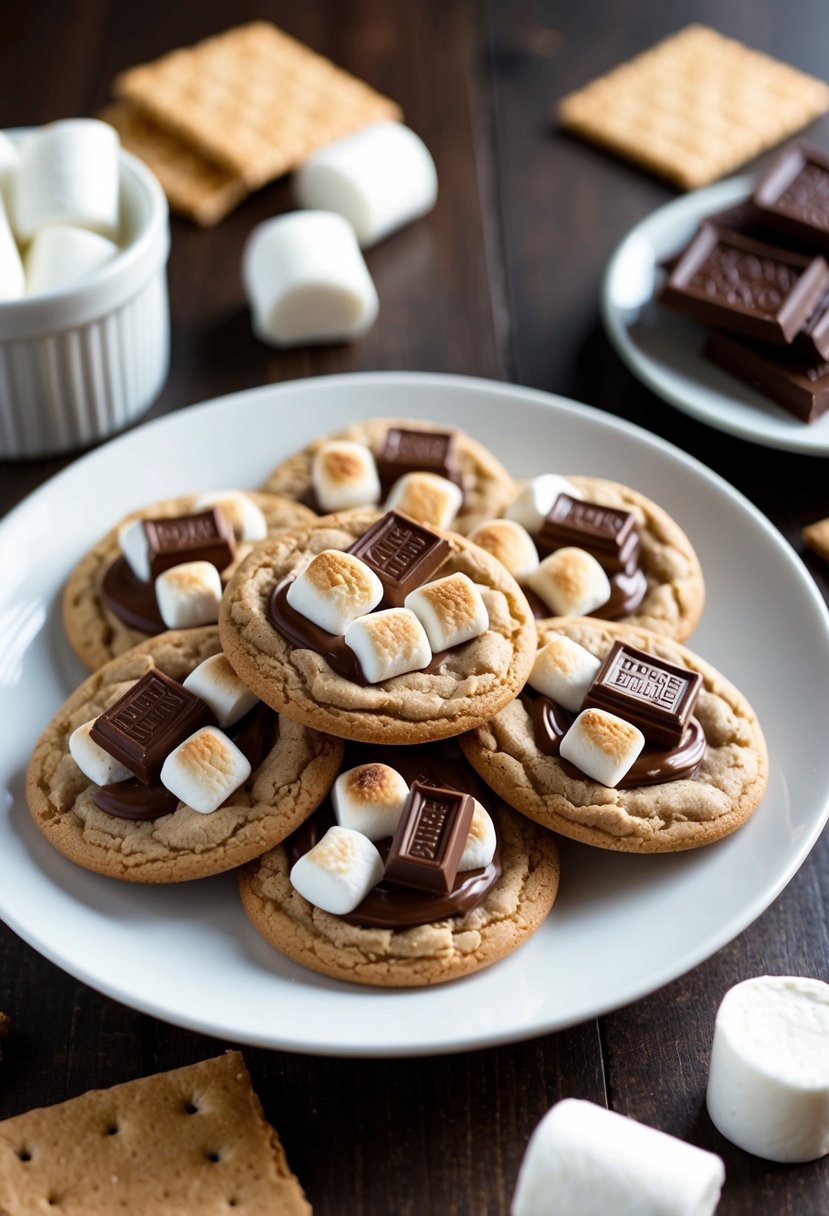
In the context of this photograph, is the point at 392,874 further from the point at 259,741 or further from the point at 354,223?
the point at 354,223

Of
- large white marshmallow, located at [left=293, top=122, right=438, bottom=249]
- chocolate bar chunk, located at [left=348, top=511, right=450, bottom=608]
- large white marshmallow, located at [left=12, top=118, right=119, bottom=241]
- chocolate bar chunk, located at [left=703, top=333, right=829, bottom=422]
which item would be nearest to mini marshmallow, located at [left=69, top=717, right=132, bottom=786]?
chocolate bar chunk, located at [left=348, top=511, right=450, bottom=608]

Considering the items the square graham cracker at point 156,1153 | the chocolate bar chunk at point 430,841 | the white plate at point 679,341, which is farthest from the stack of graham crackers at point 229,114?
the square graham cracker at point 156,1153

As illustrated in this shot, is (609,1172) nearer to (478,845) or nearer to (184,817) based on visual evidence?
(478,845)

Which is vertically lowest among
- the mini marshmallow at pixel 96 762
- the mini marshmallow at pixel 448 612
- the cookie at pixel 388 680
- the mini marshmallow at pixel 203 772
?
the mini marshmallow at pixel 96 762

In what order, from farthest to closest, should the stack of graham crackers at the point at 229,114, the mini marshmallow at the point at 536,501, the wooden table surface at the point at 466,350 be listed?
the stack of graham crackers at the point at 229,114, the mini marshmallow at the point at 536,501, the wooden table surface at the point at 466,350

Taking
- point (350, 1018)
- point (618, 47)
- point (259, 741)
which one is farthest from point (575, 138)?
point (350, 1018)

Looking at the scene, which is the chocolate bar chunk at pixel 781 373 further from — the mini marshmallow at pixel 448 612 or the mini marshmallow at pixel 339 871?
the mini marshmallow at pixel 339 871
